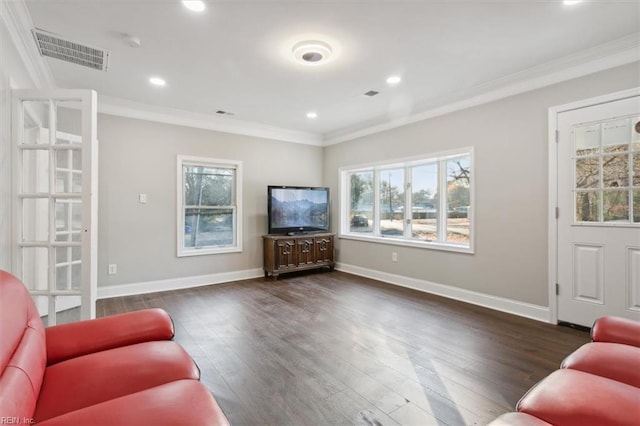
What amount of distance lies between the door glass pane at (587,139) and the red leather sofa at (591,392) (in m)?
2.02

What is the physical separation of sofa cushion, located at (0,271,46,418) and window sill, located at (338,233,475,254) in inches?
153

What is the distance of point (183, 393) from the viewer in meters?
1.10

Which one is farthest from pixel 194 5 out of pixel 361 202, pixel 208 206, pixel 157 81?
pixel 361 202

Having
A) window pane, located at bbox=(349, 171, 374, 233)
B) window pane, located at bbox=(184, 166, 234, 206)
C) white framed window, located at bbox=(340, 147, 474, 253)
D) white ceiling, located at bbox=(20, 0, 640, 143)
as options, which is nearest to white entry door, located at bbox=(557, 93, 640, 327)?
white ceiling, located at bbox=(20, 0, 640, 143)

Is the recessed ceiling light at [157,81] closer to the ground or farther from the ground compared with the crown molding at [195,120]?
farther from the ground

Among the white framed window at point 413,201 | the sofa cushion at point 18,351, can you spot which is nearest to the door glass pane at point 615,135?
the white framed window at point 413,201

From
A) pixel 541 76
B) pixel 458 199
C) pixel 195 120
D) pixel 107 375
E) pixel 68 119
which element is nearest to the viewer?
pixel 107 375

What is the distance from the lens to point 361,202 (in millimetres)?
5531

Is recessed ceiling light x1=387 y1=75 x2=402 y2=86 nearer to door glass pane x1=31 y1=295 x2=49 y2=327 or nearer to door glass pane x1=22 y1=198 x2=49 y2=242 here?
door glass pane x1=22 y1=198 x2=49 y2=242

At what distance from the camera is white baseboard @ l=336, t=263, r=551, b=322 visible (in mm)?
3133

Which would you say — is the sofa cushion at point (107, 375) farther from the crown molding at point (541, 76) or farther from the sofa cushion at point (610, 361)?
the crown molding at point (541, 76)

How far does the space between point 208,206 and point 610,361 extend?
4657 millimetres

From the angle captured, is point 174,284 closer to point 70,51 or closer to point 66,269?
point 66,269

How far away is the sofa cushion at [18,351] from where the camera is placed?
91 centimetres
